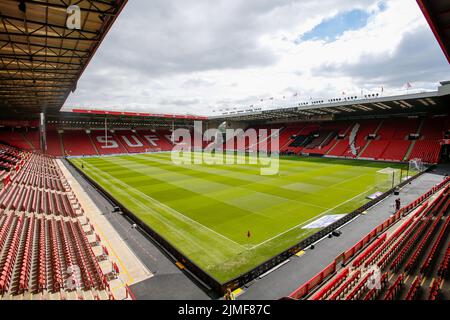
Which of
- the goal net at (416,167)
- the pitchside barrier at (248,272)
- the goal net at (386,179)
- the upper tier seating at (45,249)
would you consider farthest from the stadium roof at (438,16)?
the goal net at (416,167)

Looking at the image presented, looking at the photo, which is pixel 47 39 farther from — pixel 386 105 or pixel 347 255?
pixel 386 105

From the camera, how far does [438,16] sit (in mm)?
9086

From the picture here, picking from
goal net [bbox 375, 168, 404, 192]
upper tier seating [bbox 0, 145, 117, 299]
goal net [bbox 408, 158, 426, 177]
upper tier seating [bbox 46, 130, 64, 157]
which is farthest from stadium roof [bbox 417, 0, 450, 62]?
upper tier seating [bbox 46, 130, 64, 157]

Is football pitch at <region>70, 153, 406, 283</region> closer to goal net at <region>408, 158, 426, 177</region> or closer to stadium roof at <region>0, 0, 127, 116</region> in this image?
goal net at <region>408, 158, 426, 177</region>

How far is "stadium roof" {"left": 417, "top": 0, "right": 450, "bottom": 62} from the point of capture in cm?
841

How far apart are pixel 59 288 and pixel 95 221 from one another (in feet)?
30.0

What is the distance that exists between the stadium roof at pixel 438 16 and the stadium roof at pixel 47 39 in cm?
1114

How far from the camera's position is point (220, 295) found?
10164mm

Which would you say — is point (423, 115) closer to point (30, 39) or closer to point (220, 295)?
point (220, 295)

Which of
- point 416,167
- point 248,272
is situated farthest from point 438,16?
point 416,167

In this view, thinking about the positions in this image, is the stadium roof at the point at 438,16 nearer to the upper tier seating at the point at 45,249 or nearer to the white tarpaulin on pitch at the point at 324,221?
the white tarpaulin on pitch at the point at 324,221

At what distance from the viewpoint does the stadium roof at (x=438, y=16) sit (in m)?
8.41
